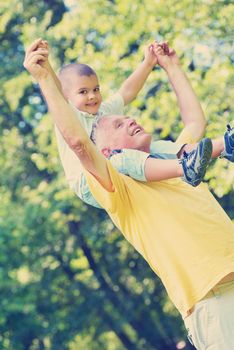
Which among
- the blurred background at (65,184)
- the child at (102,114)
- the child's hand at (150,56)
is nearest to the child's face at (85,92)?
the child at (102,114)

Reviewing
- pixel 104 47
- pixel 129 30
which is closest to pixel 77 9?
pixel 104 47

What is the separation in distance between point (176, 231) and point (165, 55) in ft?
3.56

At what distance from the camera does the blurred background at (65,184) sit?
744 centimetres

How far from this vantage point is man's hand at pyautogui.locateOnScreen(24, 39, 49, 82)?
8.87 ft

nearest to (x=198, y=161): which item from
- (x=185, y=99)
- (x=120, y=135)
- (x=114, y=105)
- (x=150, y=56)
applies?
(x=120, y=135)

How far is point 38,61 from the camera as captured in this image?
2.73 meters

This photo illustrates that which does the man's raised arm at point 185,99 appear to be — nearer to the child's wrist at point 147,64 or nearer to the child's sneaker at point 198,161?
the child's wrist at point 147,64

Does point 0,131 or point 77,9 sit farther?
point 0,131

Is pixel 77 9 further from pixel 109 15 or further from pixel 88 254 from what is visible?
pixel 88 254

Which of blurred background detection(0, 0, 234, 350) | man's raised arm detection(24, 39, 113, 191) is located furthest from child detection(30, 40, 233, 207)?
blurred background detection(0, 0, 234, 350)

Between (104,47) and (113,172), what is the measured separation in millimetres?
6133

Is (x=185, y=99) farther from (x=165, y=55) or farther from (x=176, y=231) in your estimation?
(x=176, y=231)

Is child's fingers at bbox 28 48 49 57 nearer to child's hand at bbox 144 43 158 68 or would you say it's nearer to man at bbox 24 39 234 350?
man at bbox 24 39 234 350

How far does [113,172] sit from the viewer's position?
266 cm
